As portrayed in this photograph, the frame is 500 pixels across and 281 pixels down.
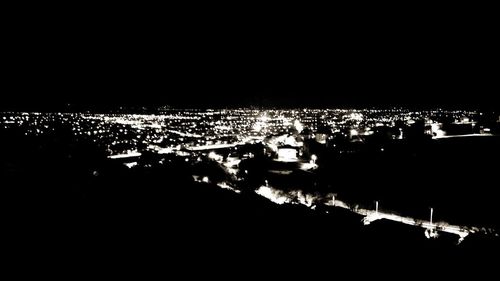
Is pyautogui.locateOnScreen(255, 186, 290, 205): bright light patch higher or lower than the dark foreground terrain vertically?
lower

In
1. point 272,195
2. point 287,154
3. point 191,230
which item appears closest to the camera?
point 191,230

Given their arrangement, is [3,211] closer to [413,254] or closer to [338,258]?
[338,258]

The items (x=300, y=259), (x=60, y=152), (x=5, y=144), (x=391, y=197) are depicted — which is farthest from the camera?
(x=5, y=144)

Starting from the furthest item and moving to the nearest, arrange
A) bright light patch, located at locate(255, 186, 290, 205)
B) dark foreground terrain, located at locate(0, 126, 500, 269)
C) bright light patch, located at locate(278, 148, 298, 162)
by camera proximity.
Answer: bright light patch, located at locate(278, 148, 298, 162), bright light patch, located at locate(255, 186, 290, 205), dark foreground terrain, located at locate(0, 126, 500, 269)

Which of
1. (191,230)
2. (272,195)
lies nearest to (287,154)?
(272,195)

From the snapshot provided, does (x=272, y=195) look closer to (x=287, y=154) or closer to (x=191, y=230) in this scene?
(x=191, y=230)

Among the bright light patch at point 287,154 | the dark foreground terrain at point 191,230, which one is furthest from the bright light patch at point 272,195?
the bright light patch at point 287,154

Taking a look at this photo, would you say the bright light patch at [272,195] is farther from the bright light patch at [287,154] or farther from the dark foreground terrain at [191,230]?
the bright light patch at [287,154]

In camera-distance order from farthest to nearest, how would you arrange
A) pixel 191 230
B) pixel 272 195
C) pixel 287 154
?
pixel 287 154, pixel 272 195, pixel 191 230

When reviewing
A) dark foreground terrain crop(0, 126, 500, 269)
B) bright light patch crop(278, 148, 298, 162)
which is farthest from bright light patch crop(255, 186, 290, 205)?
bright light patch crop(278, 148, 298, 162)

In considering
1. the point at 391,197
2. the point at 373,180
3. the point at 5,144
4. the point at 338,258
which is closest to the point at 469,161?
the point at 373,180

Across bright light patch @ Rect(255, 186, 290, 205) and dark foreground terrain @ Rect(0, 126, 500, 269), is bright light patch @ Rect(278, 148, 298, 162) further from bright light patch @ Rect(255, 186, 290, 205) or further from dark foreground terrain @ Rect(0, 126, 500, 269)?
dark foreground terrain @ Rect(0, 126, 500, 269)
